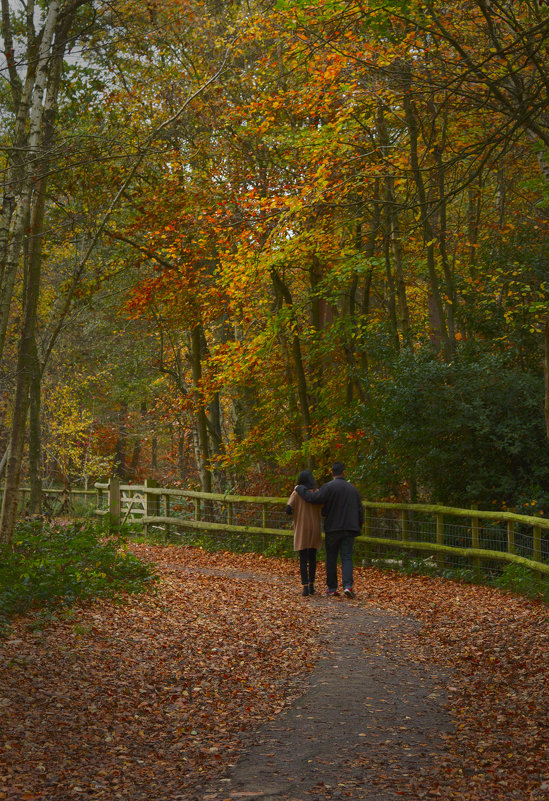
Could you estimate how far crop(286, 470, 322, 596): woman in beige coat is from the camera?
11508mm

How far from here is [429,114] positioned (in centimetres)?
1367

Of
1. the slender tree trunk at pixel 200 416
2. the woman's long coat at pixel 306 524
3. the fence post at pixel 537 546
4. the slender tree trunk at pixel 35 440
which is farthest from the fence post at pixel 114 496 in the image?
the fence post at pixel 537 546

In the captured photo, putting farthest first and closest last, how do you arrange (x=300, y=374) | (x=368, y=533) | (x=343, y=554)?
(x=300, y=374) < (x=368, y=533) < (x=343, y=554)

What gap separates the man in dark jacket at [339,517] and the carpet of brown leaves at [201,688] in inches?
24.4

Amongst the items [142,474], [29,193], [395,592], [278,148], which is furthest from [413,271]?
[142,474]

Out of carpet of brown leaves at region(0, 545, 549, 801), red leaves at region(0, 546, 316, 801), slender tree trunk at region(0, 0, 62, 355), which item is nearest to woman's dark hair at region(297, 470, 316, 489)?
carpet of brown leaves at region(0, 545, 549, 801)

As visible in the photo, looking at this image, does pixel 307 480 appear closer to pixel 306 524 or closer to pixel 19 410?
pixel 306 524

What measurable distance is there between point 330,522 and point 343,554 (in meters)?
0.45

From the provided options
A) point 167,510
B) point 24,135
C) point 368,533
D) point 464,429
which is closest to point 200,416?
point 167,510

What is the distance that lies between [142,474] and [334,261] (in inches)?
971

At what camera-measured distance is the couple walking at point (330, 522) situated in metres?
11.3

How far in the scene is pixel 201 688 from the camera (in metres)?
6.71

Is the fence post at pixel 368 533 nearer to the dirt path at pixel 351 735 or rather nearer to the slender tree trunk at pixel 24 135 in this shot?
the dirt path at pixel 351 735

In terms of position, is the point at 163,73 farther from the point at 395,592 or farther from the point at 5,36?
the point at 395,592
